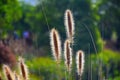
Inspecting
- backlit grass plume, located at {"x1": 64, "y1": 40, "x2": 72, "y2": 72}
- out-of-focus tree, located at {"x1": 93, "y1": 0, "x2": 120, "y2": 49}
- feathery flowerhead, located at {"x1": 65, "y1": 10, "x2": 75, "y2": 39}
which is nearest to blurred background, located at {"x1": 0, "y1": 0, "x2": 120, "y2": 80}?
out-of-focus tree, located at {"x1": 93, "y1": 0, "x2": 120, "y2": 49}

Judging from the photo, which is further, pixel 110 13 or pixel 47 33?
pixel 110 13

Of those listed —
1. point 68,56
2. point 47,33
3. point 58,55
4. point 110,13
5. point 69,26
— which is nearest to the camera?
point 58,55

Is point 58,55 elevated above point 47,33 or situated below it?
below

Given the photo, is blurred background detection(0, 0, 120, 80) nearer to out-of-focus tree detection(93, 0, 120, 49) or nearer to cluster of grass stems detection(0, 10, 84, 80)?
out-of-focus tree detection(93, 0, 120, 49)

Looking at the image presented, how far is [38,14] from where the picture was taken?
85.6 feet

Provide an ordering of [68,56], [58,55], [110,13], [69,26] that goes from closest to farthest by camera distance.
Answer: [58,55] → [68,56] → [69,26] → [110,13]

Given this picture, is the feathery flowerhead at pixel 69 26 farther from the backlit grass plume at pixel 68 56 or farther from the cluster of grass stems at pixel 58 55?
the backlit grass plume at pixel 68 56

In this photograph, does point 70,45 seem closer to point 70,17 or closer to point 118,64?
point 70,17

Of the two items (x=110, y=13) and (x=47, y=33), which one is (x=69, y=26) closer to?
(x=47, y=33)

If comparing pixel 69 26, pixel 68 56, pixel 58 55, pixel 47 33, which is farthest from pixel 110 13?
pixel 58 55

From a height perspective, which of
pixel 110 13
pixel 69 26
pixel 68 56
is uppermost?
pixel 110 13

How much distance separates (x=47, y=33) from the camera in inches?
971

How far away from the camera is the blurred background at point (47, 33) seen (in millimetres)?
11953

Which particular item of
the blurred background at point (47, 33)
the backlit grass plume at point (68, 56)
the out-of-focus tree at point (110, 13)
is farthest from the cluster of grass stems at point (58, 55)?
the out-of-focus tree at point (110, 13)
